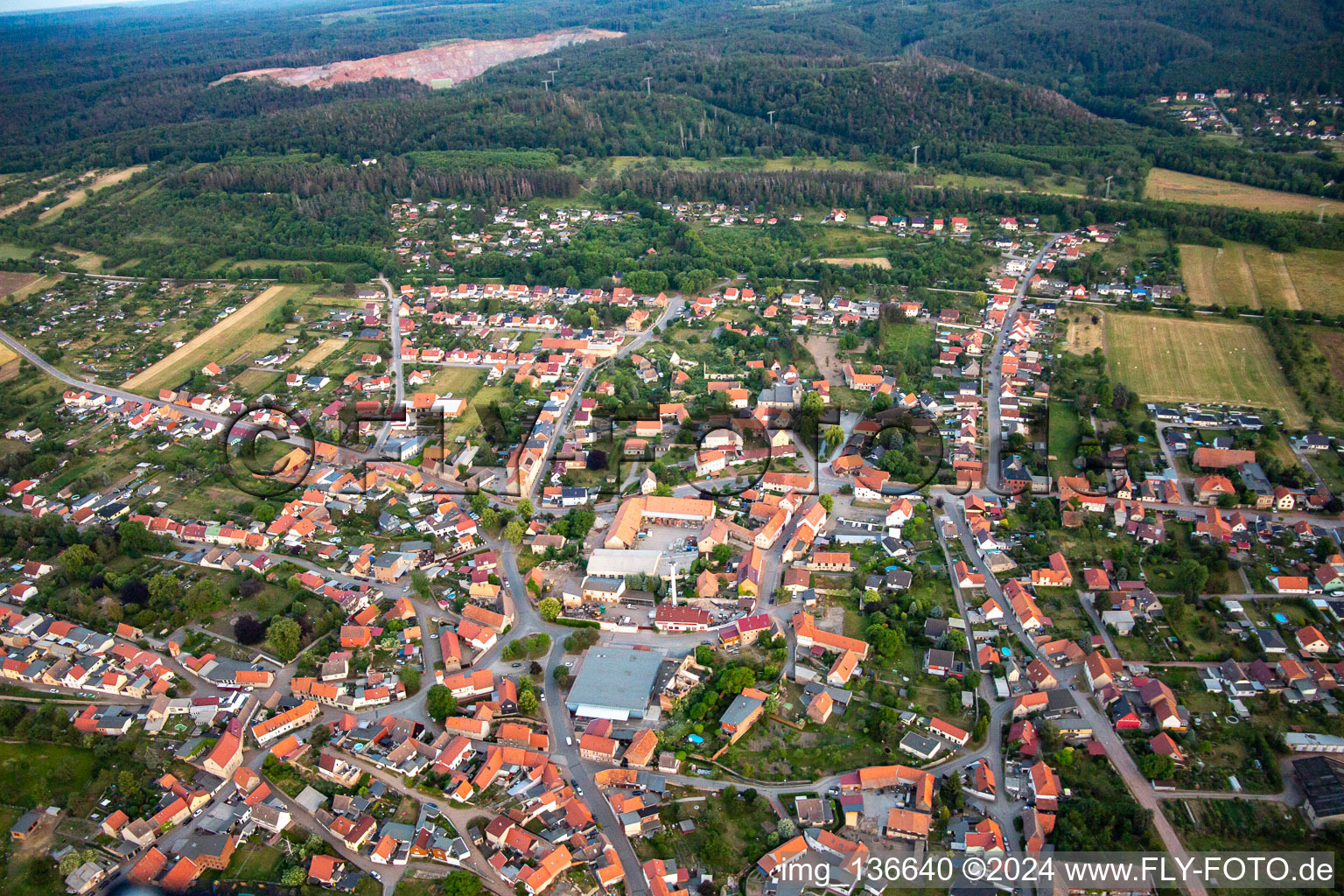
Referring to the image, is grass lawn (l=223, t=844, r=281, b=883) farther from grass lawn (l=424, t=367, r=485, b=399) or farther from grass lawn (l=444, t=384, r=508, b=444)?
grass lawn (l=424, t=367, r=485, b=399)

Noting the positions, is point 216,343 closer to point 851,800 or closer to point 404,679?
point 404,679

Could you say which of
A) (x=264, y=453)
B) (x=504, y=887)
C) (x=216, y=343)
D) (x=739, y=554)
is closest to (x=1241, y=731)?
(x=739, y=554)

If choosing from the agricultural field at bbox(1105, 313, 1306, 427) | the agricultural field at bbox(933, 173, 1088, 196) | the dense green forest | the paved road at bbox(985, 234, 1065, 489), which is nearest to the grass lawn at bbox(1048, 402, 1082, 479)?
the paved road at bbox(985, 234, 1065, 489)

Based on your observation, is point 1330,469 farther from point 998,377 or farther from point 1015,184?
point 1015,184

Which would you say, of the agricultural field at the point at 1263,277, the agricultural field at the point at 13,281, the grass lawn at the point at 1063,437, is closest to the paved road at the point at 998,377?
the grass lawn at the point at 1063,437

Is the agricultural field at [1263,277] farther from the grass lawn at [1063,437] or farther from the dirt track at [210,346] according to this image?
the dirt track at [210,346]

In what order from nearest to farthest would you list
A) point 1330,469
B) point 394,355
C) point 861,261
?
point 1330,469, point 394,355, point 861,261

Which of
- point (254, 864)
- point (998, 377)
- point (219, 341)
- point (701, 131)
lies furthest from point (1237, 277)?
point (219, 341)
